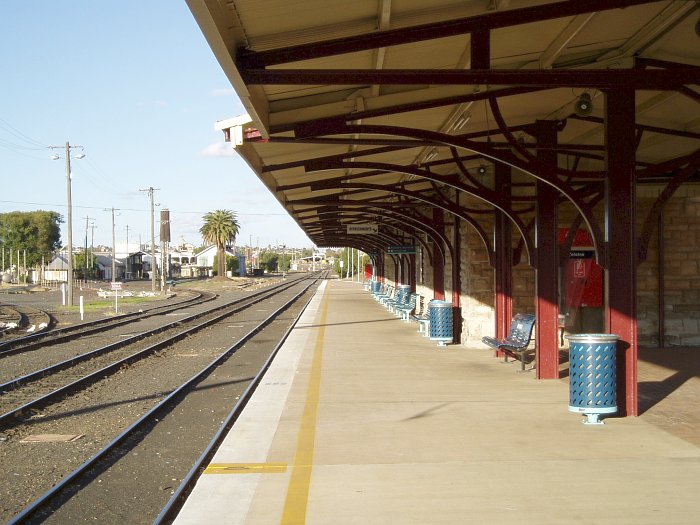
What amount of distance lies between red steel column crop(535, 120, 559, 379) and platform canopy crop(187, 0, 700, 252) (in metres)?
0.17

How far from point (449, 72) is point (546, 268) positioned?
5163mm

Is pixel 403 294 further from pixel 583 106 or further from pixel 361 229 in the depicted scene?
pixel 583 106

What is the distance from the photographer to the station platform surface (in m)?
5.23

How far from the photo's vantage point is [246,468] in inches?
250

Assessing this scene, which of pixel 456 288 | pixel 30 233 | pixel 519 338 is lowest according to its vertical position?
pixel 519 338

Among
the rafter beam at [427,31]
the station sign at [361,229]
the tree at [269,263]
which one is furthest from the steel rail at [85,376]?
the tree at [269,263]

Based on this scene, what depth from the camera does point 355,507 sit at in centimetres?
533

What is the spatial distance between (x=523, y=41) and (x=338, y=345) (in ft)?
30.0

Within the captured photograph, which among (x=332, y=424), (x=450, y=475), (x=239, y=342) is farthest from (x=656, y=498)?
(x=239, y=342)

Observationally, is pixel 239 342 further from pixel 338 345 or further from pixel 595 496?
pixel 595 496

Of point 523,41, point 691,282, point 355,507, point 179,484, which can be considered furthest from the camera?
point 691,282

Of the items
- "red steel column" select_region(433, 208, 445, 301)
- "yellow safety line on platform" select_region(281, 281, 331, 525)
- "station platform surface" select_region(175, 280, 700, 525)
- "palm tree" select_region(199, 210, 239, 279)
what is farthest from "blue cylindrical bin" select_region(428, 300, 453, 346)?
"palm tree" select_region(199, 210, 239, 279)

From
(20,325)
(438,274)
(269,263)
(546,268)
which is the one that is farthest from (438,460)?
(269,263)

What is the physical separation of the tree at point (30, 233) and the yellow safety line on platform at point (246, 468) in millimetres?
120117
